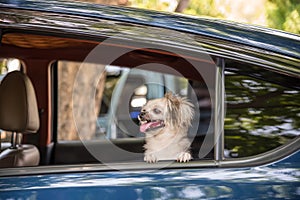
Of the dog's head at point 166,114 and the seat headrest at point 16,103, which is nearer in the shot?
the dog's head at point 166,114

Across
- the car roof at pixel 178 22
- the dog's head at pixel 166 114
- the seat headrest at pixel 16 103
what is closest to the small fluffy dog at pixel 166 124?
the dog's head at pixel 166 114

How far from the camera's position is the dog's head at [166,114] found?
261cm

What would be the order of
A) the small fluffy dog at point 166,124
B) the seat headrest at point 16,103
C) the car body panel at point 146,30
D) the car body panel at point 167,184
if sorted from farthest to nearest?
1. the seat headrest at point 16,103
2. the small fluffy dog at point 166,124
3. the car body panel at point 146,30
4. the car body panel at point 167,184

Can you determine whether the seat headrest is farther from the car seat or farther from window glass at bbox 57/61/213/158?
window glass at bbox 57/61/213/158

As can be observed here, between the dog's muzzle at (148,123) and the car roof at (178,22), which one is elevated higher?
the car roof at (178,22)

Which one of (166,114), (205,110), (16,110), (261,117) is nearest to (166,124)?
(166,114)

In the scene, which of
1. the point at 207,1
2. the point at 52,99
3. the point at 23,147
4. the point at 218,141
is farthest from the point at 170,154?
the point at 207,1

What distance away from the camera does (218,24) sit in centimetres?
254

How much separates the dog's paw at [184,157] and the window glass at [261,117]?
0.46ft

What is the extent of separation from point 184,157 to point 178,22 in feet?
1.66

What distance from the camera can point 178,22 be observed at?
2.45 meters

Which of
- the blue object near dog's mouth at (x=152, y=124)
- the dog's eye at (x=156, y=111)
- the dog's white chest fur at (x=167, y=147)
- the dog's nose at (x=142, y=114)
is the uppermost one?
the dog's eye at (x=156, y=111)

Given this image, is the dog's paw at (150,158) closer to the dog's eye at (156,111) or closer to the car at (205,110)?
the car at (205,110)

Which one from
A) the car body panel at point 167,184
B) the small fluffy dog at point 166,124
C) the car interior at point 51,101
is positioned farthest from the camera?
the car interior at point 51,101
